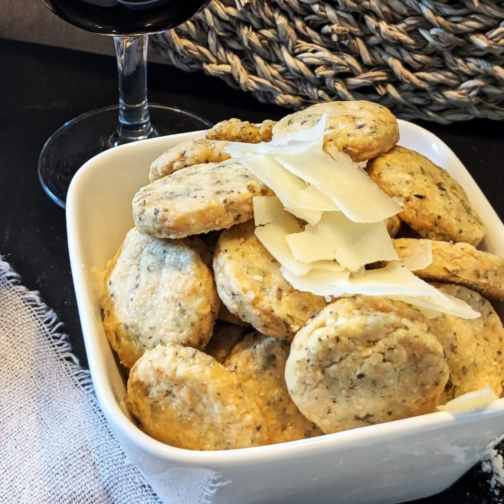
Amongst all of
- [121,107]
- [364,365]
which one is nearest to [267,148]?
[364,365]

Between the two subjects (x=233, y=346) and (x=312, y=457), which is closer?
(x=312, y=457)

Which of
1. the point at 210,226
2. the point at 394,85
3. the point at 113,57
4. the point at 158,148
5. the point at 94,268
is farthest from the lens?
the point at 113,57

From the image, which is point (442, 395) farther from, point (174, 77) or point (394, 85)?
point (174, 77)

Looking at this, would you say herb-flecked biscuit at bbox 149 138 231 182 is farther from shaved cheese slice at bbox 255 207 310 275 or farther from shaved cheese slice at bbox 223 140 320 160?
shaved cheese slice at bbox 255 207 310 275

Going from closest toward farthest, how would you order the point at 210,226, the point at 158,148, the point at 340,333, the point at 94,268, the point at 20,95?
1. the point at 340,333
2. the point at 210,226
3. the point at 94,268
4. the point at 158,148
5. the point at 20,95

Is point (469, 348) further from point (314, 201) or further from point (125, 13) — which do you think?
point (125, 13)

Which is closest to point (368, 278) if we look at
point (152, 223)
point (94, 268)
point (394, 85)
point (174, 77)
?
point (152, 223)

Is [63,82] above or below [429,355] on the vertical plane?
below
